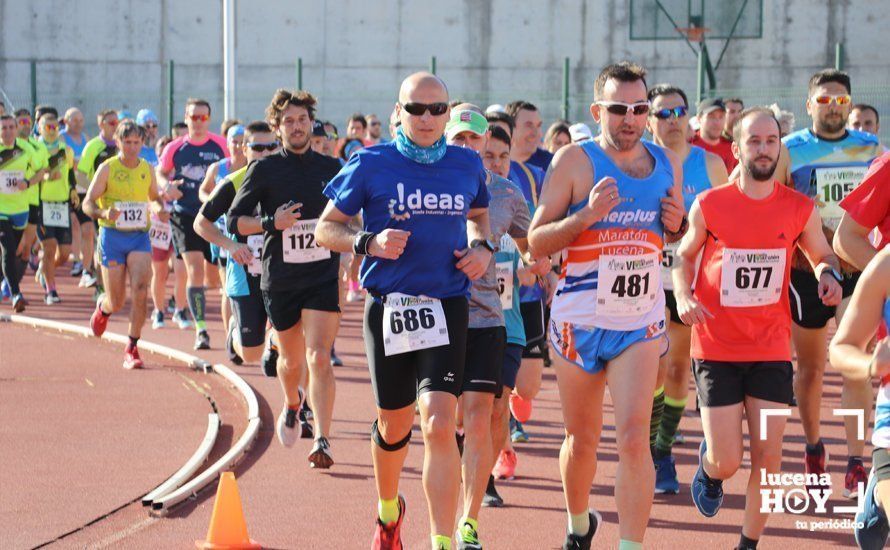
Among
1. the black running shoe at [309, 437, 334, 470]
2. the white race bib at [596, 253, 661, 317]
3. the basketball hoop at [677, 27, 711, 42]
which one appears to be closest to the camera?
the white race bib at [596, 253, 661, 317]

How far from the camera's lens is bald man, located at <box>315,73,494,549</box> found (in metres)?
5.73

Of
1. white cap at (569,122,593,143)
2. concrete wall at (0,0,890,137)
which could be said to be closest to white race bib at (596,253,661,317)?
white cap at (569,122,593,143)

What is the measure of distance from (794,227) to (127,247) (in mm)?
7755

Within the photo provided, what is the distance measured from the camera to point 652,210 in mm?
5719

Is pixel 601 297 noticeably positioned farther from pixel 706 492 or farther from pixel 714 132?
pixel 714 132

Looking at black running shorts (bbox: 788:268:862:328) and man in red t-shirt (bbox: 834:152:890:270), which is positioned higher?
man in red t-shirt (bbox: 834:152:890:270)

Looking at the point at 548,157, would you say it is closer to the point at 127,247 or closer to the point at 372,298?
the point at 372,298

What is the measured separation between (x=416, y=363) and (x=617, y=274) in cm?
96

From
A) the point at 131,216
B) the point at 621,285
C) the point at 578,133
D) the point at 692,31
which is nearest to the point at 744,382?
the point at 621,285

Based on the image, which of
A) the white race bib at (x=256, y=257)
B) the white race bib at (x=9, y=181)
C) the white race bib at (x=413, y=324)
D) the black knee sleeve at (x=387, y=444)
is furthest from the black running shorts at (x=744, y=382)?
the white race bib at (x=9, y=181)

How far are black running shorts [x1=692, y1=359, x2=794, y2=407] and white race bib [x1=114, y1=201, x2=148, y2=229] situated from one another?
751 centimetres

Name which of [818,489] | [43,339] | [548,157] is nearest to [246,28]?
[43,339]

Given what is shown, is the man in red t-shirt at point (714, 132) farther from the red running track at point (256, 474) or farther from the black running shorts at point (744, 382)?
the black running shorts at point (744, 382)

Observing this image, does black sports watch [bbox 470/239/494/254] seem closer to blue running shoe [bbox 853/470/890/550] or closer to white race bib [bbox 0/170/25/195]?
blue running shoe [bbox 853/470/890/550]
